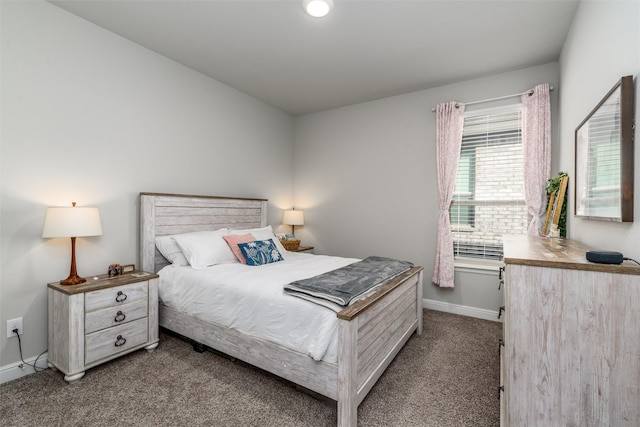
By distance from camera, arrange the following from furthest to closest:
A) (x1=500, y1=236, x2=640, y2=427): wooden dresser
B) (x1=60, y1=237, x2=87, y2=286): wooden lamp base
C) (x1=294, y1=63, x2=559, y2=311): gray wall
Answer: (x1=294, y1=63, x2=559, y2=311): gray wall
(x1=60, y1=237, x2=87, y2=286): wooden lamp base
(x1=500, y1=236, x2=640, y2=427): wooden dresser

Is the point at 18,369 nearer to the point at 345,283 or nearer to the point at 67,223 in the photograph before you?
the point at 67,223

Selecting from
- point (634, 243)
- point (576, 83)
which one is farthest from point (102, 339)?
point (576, 83)

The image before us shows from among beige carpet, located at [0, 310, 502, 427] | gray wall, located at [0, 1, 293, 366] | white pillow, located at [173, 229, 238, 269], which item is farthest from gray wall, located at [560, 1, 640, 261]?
gray wall, located at [0, 1, 293, 366]

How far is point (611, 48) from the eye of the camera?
1.50m

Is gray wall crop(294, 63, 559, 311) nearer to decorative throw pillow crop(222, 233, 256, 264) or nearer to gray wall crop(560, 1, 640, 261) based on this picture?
gray wall crop(560, 1, 640, 261)

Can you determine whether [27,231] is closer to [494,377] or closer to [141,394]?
[141,394]

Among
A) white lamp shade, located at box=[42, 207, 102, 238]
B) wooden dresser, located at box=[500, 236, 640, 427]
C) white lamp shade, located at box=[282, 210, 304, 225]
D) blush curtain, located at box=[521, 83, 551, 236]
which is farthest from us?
white lamp shade, located at box=[282, 210, 304, 225]

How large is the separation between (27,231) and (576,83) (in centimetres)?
418

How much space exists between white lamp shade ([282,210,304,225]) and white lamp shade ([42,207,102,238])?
2.55 m

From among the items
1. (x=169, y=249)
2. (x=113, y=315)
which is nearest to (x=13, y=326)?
(x=113, y=315)

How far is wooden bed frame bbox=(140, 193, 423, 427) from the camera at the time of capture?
5.20ft

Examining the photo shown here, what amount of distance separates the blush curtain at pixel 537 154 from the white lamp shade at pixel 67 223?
153 inches

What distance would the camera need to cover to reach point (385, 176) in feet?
12.8

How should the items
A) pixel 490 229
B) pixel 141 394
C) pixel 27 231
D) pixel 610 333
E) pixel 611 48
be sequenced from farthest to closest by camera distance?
pixel 490 229, pixel 27 231, pixel 141 394, pixel 611 48, pixel 610 333
